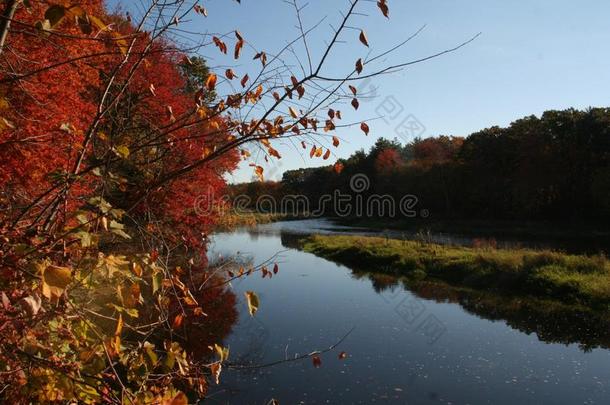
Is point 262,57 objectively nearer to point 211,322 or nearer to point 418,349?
point 418,349

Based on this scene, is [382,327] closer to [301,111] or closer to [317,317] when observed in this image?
[317,317]

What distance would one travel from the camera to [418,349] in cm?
1070

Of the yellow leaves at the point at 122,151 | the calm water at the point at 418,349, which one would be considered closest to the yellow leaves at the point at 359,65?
the yellow leaves at the point at 122,151

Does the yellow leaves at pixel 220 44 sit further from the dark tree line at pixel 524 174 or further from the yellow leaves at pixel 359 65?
the dark tree line at pixel 524 174

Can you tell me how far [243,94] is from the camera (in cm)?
264

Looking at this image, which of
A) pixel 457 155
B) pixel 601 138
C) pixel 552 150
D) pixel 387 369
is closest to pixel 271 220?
pixel 457 155

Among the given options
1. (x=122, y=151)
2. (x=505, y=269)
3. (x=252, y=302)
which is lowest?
(x=505, y=269)

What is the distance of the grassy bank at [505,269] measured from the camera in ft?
48.5

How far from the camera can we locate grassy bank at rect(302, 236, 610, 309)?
14.8 metres

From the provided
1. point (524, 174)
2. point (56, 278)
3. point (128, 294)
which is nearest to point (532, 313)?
point (128, 294)

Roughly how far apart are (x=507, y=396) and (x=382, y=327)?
4516 millimetres

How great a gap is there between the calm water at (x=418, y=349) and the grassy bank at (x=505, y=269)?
3.59 ft

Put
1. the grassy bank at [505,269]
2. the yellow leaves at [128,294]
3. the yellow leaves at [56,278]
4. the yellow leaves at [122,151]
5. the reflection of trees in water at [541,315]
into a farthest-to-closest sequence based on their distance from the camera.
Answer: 1. the grassy bank at [505,269]
2. the reflection of trees in water at [541,315]
3. the yellow leaves at [128,294]
4. the yellow leaves at [122,151]
5. the yellow leaves at [56,278]

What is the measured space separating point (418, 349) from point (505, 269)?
832 centimetres
